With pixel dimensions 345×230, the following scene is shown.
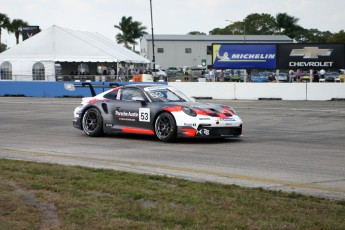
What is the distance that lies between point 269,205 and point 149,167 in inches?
136

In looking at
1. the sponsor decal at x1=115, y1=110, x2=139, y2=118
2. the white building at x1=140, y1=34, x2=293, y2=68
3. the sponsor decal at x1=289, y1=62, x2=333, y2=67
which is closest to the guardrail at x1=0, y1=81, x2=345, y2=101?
the sponsor decal at x1=289, y1=62, x2=333, y2=67

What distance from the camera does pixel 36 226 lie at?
5617 millimetres

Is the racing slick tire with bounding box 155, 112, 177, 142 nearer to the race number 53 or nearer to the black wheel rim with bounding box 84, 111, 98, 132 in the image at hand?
the race number 53

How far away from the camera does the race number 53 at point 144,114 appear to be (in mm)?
13528

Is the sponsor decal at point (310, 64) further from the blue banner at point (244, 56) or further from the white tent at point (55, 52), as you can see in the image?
the white tent at point (55, 52)

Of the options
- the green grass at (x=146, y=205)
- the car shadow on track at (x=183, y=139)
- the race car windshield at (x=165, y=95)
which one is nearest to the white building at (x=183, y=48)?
the car shadow on track at (x=183, y=139)

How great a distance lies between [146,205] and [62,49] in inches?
1702

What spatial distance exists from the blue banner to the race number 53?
87.6 ft

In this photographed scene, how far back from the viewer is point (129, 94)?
14266mm

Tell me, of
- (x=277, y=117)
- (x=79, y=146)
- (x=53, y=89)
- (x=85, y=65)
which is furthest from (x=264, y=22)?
(x=79, y=146)

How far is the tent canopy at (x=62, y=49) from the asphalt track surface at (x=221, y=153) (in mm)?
30714

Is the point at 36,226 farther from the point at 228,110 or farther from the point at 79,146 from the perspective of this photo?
the point at 228,110

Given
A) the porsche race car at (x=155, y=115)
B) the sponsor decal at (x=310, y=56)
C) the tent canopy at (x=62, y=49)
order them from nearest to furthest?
1. the porsche race car at (x=155, y=115)
2. the sponsor decal at (x=310, y=56)
3. the tent canopy at (x=62, y=49)

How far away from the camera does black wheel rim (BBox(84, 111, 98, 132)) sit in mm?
14469
